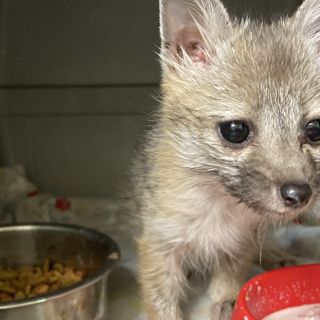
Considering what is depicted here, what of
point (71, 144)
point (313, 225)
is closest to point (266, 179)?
point (313, 225)

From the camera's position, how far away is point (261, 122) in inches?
51.6

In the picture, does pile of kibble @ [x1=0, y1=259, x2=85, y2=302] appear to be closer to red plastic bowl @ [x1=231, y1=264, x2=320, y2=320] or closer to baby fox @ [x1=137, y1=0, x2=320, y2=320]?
baby fox @ [x1=137, y1=0, x2=320, y2=320]

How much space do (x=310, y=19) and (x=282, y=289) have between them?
27.2 inches

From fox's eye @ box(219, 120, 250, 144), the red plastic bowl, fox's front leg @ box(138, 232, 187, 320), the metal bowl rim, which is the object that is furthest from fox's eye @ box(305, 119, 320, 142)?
the metal bowl rim

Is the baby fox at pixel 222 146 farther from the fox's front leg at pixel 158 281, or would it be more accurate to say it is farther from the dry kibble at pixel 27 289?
the dry kibble at pixel 27 289

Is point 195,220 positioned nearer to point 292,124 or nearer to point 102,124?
point 292,124

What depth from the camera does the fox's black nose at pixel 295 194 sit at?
1.19m

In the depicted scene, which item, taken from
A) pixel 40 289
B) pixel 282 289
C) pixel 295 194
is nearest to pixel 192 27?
pixel 295 194

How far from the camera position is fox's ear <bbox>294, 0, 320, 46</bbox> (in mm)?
1487

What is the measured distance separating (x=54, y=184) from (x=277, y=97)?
1.66 m

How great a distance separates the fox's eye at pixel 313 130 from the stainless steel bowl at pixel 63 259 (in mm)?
672

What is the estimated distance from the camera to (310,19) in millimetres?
1499

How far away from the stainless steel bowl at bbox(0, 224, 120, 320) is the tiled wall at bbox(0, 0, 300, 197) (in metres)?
0.64

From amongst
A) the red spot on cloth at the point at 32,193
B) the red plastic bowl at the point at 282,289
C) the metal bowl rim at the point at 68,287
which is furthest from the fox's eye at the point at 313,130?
the red spot on cloth at the point at 32,193
